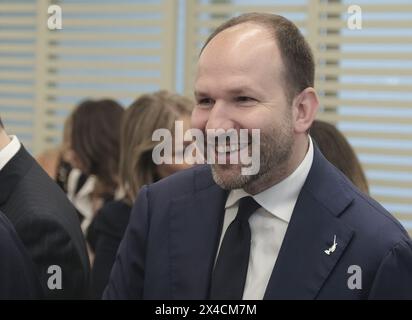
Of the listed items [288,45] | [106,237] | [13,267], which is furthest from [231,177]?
[106,237]

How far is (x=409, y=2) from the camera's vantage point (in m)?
2.75

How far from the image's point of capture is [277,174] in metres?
1.26

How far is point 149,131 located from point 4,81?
1135 millimetres

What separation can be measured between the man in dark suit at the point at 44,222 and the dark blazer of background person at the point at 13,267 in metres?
0.08

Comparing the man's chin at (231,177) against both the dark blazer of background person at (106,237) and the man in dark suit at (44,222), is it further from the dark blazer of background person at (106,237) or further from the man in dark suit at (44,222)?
the dark blazer of background person at (106,237)

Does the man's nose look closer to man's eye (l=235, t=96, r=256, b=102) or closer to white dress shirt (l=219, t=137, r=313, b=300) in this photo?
man's eye (l=235, t=96, r=256, b=102)

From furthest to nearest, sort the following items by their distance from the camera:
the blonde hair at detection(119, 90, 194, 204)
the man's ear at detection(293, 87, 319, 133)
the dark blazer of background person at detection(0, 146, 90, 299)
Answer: the blonde hair at detection(119, 90, 194, 204) < the dark blazer of background person at detection(0, 146, 90, 299) < the man's ear at detection(293, 87, 319, 133)

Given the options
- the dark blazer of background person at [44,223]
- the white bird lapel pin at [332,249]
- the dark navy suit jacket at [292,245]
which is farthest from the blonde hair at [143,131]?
the white bird lapel pin at [332,249]

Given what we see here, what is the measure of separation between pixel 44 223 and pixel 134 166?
0.69 m

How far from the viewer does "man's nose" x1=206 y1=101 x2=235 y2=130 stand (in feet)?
3.86

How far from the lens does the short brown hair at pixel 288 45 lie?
124cm

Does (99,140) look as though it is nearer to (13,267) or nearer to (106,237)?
(106,237)

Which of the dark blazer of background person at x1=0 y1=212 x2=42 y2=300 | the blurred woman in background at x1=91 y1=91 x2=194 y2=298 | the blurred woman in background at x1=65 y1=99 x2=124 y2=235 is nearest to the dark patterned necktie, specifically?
the dark blazer of background person at x1=0 y1=212 x2=42 y2=300
